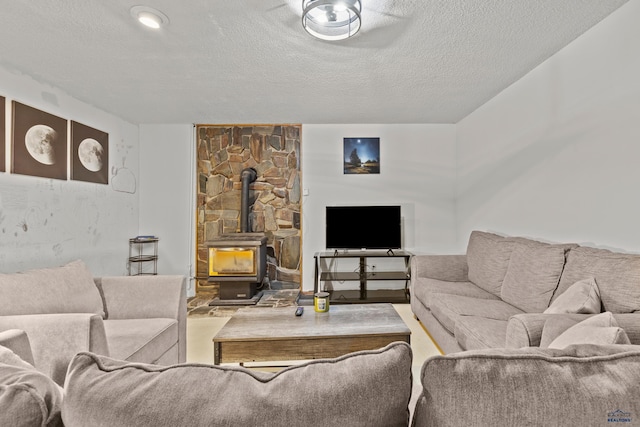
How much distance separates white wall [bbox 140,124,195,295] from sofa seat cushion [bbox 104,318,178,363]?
250 cm

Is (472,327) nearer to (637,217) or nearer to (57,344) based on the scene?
(637,217)

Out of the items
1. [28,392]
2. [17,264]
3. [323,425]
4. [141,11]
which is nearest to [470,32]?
[141,11]

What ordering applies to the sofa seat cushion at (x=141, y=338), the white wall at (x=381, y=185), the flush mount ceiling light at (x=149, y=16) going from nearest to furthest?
the sofa seat cushion at (x=141, y=338) → the flush mount ceiling light at (x=149, y=16) → the white wall at (x=381, y=185)

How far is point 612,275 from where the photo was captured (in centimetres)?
175

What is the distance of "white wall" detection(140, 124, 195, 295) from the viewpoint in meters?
4.64

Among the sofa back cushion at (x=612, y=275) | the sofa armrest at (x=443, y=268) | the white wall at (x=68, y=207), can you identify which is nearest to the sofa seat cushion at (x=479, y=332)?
the sofa back cushion at (x=612, y=275)

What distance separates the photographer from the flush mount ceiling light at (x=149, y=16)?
2.00 meters

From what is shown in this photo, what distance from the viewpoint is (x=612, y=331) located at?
0.95 metres

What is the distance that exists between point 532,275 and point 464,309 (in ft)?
1.74

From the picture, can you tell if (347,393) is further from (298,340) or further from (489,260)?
(489,260)

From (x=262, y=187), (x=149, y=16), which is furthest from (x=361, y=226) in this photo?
(x=149, y=16)

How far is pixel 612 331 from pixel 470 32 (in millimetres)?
2132

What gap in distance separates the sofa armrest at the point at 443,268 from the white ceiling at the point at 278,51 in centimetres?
180

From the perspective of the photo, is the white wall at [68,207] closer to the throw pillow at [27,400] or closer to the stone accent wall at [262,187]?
the stone accent wall at [262,187]
